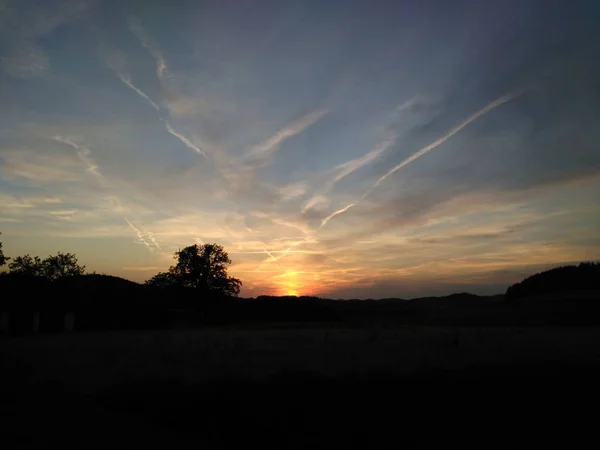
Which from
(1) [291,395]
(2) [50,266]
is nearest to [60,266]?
(2) [50,266]

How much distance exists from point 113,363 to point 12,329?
101 ft

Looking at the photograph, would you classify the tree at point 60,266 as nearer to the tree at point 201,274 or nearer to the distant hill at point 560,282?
the tree at point 201,274

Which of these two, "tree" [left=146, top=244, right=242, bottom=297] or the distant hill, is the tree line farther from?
the distant hill

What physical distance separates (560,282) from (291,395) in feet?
211

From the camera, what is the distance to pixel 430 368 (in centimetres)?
1061

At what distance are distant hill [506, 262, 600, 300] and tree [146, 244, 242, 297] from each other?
133 feet

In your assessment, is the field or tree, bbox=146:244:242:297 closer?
the field

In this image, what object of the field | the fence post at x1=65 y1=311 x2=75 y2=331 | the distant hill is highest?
the distant hill

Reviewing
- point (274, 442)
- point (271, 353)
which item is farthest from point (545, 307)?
point (274, 442)

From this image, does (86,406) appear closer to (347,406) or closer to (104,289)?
(347,406)

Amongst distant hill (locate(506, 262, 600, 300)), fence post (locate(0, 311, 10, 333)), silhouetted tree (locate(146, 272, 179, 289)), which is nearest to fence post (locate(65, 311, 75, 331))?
fence post (locate(0, 311, 10, 333))

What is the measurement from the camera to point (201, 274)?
6112 centimetres

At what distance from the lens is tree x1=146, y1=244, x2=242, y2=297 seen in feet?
199

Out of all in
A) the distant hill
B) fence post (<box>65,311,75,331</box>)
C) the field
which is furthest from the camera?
the distant hill
